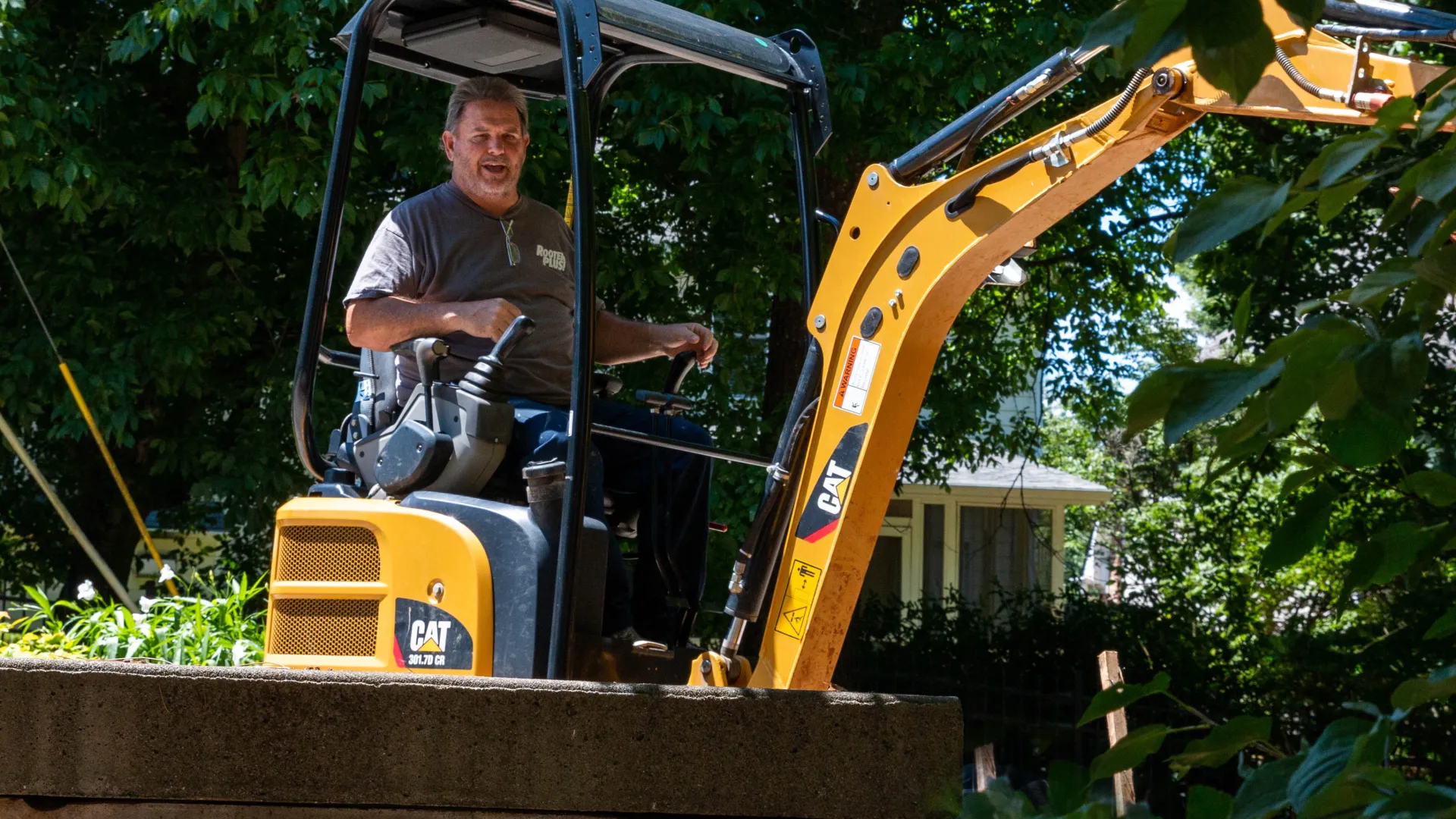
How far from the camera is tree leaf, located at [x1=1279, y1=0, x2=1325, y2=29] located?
69cm

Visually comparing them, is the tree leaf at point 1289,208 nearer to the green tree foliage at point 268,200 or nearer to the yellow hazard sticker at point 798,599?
the yellow hazard sticker at point 798,599

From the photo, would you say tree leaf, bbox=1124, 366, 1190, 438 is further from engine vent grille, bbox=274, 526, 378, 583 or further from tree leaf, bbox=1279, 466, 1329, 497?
engine vent grille, bbox=274, 526, 378, 583

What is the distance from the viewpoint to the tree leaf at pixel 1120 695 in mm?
885

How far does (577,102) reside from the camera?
3781 mm

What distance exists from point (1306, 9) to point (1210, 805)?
439mm

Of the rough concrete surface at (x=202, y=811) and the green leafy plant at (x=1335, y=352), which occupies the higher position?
the green leafy plant at (x=1335, y=352)

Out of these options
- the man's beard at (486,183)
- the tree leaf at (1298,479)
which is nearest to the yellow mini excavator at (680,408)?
the man's beard at (486,183)

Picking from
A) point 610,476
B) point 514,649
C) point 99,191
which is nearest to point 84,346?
point 99,191

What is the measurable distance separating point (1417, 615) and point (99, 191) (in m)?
8.05

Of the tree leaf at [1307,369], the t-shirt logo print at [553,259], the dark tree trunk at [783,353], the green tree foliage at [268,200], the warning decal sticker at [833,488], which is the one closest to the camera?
the tree leaf at [1307,369]

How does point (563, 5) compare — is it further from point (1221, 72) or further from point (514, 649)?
point (1221, 72)

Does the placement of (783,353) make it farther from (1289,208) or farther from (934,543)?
(934,543)

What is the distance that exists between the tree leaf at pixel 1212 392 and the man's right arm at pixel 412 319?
3.27 meters

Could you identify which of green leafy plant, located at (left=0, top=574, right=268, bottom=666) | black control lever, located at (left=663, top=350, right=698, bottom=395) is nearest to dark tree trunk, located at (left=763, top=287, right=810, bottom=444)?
green leafy plant, located at (left=0, top=574, right=268, bottom=666)
